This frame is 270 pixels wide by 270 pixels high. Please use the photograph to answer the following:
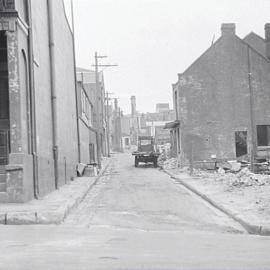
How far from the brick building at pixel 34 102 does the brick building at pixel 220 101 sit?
14.4 metres

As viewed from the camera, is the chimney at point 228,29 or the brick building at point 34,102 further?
the chimney at point 228,29

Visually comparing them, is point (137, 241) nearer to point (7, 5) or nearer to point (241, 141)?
point (7, 5)

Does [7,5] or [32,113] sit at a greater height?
[7,5]

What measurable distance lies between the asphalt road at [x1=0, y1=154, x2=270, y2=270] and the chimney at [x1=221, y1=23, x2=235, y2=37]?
27.0 m

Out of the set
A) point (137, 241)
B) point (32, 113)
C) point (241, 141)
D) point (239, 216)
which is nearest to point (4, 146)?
point (32, 113)

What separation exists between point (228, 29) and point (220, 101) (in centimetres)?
536

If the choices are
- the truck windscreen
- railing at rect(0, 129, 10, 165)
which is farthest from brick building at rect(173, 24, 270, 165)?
railing at rect(0, 129, 10, 165)

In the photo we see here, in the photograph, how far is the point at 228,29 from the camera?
43.2 meters

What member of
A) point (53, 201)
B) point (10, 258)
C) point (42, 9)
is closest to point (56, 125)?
point (42, 9)

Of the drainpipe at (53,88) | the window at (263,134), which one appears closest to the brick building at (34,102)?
the drainpipe at (53,88)

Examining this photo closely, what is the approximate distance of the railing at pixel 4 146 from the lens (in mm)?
23219

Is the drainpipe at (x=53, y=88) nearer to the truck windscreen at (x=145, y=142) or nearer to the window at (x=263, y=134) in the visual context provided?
the window at (x=263, y=134)

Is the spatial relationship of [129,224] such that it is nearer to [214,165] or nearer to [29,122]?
[29,122]

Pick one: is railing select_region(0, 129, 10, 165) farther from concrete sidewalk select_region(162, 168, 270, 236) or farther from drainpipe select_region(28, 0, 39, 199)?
concrete sidewalk select_region(162, 168, 270, 236)
